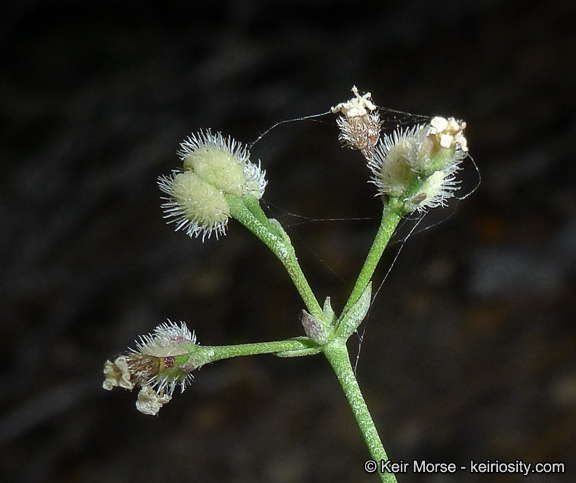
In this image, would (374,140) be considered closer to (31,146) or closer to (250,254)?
(250,254)

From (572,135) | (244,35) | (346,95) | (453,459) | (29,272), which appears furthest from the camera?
(244,35)

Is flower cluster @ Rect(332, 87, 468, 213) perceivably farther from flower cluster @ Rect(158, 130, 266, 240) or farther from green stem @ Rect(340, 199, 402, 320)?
flower cluster @ Rect(158, 130, 266, 240)

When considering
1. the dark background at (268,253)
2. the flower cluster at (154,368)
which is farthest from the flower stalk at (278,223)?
the dark background at (268,253)

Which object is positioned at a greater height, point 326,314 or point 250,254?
point 250,254

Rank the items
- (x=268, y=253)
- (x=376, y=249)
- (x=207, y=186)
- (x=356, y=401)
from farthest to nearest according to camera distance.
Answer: (x=268, y=253)
(x=207, y=186)
(x=376, y=249)
(x=356, y=401)

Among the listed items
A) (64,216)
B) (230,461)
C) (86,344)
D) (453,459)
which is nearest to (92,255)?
(64,216)

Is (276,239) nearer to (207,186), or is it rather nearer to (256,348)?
(207,186)

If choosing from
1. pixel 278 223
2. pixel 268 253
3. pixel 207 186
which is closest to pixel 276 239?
pixel 278 223

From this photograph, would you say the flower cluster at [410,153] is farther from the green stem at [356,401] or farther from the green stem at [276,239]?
the green stem at [356,401]
